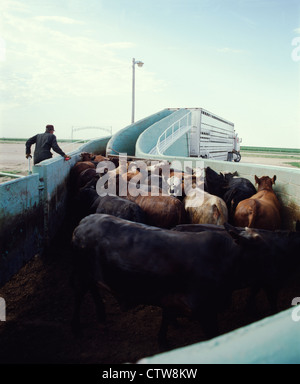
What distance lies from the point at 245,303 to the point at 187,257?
207 centimetres

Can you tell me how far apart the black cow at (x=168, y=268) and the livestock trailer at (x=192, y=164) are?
684 mm

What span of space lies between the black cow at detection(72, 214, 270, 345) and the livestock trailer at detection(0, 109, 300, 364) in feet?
2.24

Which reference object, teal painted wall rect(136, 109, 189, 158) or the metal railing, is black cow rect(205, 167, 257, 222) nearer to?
teal painted wall rect(136, 109, 189, 158)

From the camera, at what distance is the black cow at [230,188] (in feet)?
23.3

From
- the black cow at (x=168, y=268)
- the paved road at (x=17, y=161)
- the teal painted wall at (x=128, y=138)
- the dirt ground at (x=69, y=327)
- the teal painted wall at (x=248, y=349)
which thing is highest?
the teal painted wall at (x=128, y=138)

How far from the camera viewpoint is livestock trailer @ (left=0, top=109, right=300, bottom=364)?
1.21m

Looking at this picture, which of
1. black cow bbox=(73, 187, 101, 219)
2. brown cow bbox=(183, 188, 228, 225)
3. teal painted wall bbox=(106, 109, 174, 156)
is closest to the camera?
brown cow bbox=(183, 188, 228, 225)

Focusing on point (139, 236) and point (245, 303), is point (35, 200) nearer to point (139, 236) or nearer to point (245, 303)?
point (139, 236)

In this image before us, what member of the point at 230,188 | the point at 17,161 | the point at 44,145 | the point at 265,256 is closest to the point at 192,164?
the point at 230,188

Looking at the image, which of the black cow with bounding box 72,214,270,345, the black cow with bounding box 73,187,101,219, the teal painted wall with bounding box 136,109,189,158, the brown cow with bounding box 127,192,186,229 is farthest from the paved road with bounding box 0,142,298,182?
the black cow with bounding box 72,214,270,345

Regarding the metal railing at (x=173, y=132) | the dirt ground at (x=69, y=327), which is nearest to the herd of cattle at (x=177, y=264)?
the dirt ground at (x=69, y=327)

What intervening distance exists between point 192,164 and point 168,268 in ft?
24.4

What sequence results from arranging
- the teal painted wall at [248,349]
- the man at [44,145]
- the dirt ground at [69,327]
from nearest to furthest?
the teal painted wall at [248,349]
the dirt ground at [69,327]
the man at [44,145]

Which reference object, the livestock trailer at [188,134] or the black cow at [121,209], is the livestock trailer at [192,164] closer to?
the black cow at [121,209]
